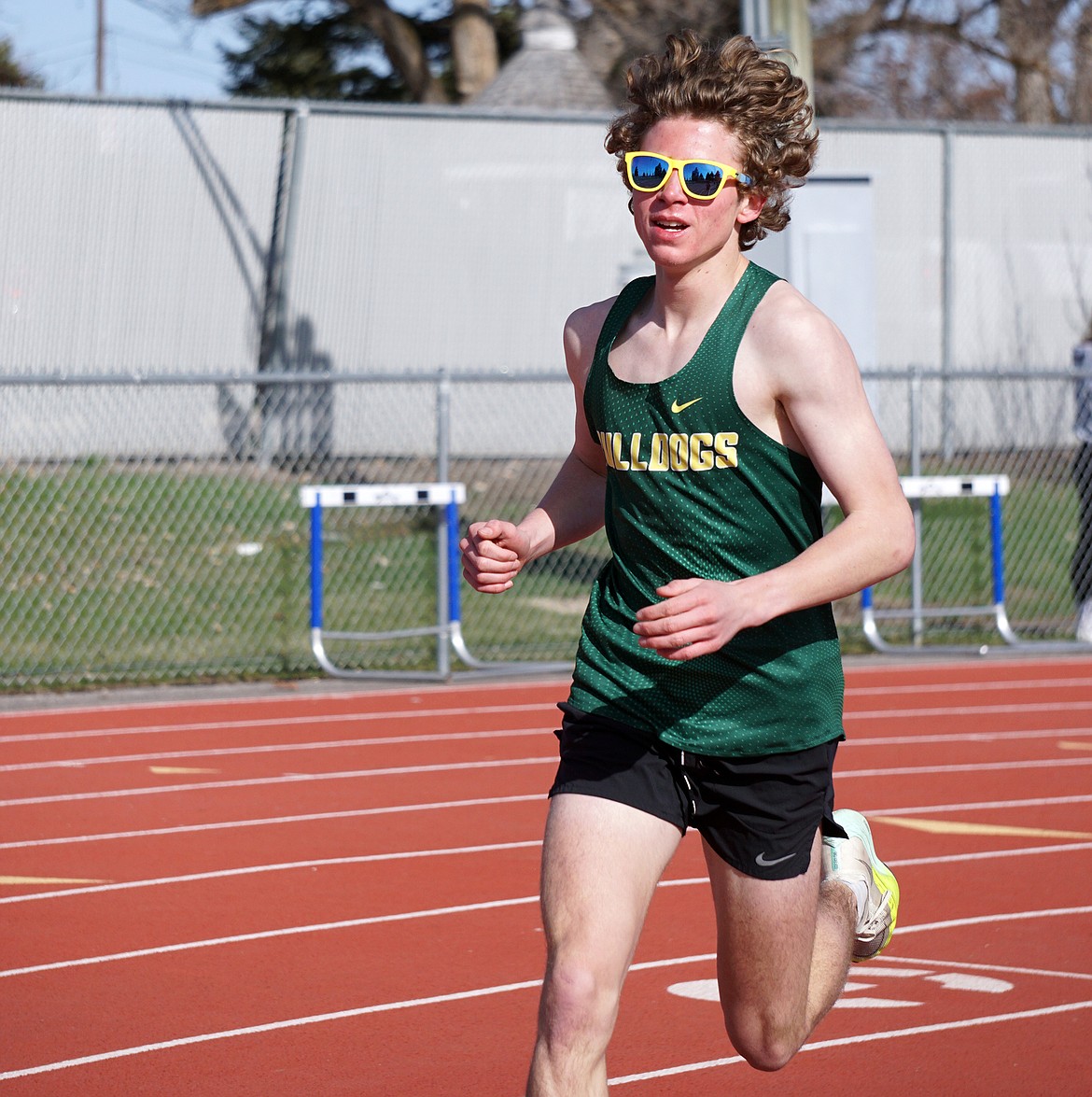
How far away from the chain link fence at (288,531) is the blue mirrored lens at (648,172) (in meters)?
7.06

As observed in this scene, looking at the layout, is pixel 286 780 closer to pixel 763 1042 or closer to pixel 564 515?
pixel 564 515

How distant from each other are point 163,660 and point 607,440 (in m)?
8.00

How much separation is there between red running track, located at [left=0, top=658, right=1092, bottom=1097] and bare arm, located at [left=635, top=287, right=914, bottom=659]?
169 centimetres

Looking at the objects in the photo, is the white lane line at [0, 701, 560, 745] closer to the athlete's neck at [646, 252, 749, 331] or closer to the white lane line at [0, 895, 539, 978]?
the white lane line at [0, 895, 539, 978]

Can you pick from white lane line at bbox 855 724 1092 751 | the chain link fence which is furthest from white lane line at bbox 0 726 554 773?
the chain link fence

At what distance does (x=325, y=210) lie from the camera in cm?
1714

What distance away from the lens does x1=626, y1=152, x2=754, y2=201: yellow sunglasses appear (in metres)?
3.27

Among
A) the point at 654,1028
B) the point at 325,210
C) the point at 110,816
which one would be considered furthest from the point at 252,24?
the point at 654,1028

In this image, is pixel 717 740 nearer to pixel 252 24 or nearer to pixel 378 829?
pixel 378 829

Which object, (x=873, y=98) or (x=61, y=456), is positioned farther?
(x=873, y=98)

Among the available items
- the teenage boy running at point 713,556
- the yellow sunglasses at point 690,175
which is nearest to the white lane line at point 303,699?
the teenage boy running at point 713,556

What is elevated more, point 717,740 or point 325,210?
point 325,210

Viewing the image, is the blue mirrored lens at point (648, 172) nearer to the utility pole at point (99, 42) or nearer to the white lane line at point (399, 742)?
the white lane line at point (399, 742)

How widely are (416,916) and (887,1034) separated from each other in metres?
1.75
